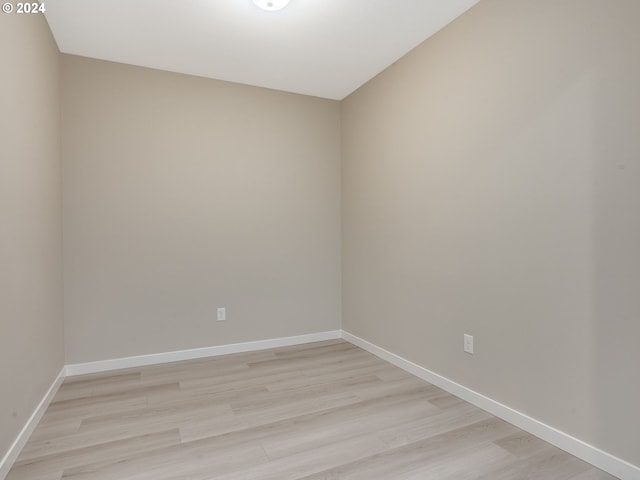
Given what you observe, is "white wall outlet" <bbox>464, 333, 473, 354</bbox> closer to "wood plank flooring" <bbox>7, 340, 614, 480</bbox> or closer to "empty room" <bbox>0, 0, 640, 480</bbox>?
"empty room" <bbox>0, 0, 640, 480</bbox>

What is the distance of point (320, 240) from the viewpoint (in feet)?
12.4

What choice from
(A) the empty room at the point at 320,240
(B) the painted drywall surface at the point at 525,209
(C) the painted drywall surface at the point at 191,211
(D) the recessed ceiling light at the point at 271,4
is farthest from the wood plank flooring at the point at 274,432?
(D) the recessed ceiling light at the point at 271,4

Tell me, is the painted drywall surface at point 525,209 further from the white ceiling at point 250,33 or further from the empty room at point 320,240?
the white ceiling at point 250,33

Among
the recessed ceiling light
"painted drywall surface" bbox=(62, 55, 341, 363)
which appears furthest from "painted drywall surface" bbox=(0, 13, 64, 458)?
the recessed ceiling light

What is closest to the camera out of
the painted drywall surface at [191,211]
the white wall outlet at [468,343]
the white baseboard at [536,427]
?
the white baseboard at [536,427]

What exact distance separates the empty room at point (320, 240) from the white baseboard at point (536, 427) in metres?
0.01

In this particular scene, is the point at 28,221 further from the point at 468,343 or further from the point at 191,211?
the point at 468,343

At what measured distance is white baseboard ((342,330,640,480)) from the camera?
161cm

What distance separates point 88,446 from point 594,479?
2.44 metres

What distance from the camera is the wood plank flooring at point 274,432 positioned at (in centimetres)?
168

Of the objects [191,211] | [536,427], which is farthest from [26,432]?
[536,427]

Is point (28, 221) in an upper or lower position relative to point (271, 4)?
lower

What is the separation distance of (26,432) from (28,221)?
1130 mm

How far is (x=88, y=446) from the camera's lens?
6.18ft
